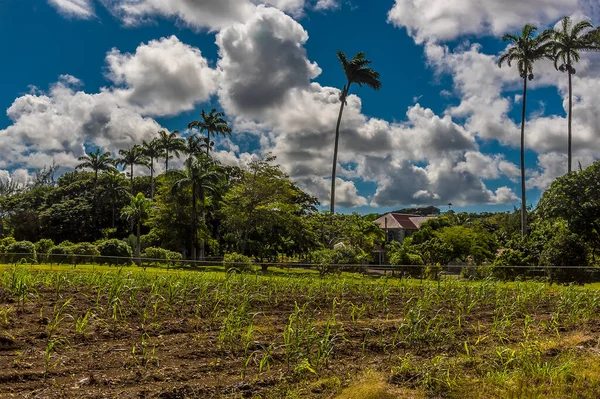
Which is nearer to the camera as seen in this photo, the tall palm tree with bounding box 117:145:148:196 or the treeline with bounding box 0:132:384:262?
the treeline with bounding box 0:132:384:262

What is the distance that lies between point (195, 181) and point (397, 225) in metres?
33.1

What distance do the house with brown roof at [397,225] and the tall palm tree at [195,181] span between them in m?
30.1

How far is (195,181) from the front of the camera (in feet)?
119

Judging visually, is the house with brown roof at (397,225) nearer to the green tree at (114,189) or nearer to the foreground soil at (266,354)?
the green tree at (114,189)

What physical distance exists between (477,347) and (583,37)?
3554 centimetres

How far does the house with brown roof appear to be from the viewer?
61.6 m

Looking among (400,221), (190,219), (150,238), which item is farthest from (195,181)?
(400,221)

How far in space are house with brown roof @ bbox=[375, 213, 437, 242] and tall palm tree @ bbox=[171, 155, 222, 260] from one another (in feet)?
98.7

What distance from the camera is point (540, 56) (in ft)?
112

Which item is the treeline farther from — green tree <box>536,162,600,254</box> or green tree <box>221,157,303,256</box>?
green tree <box>536,162,600,254</box>

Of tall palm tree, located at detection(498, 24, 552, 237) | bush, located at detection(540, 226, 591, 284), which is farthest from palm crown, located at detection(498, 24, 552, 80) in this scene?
bush, located at detection(540, 226, 591, 284)

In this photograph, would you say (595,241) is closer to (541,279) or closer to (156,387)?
(541,279)

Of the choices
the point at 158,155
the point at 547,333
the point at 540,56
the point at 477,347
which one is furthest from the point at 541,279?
the point at 158,155

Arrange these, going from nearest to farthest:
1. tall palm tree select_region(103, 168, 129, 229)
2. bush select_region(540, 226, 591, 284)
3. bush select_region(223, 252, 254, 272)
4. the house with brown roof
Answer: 1. bush select_region(223, 252, 254, 272)
2. bush select_region(540, 226, 591, 284)
3. tall palm tree select_region(103, 168, 129, 229)
4. the house with brown roof
